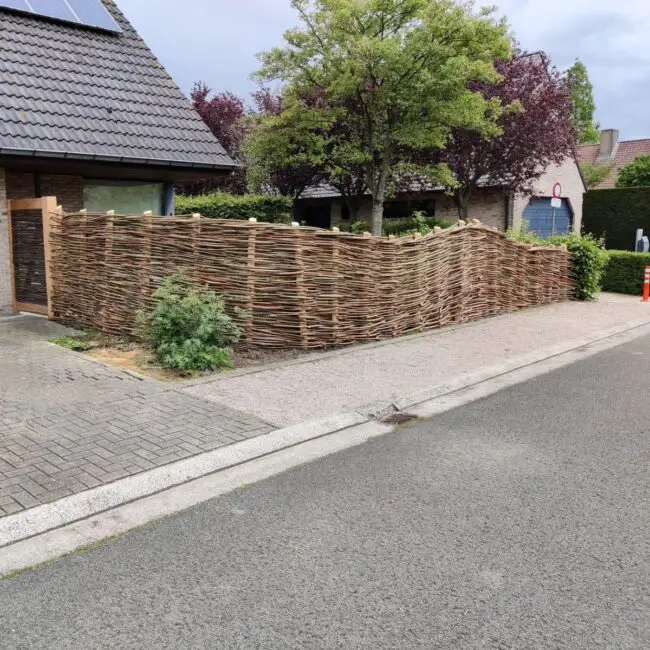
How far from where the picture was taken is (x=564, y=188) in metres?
24.8

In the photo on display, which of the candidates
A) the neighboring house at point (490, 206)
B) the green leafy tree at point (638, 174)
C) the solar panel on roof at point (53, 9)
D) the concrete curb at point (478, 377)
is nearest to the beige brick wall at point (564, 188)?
the neighboring house at point (490, 206)

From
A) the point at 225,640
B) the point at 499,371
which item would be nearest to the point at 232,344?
the point at 499,371

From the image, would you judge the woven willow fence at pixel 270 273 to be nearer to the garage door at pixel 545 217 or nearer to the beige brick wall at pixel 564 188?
the beige brick wall at pixel 564 188

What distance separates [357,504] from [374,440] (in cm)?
129

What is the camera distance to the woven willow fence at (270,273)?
24.9ft

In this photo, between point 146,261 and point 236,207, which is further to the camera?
point 236,207

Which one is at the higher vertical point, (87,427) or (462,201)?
(462,201)

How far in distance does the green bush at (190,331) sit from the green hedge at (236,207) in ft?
33.9

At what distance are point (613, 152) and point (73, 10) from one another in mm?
43068

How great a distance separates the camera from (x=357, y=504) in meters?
3.84

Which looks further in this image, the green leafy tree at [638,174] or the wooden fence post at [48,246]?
the green leafy tree at [638,174]

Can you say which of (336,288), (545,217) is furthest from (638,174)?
(336,288)

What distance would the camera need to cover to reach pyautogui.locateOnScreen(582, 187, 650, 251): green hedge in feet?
79.8

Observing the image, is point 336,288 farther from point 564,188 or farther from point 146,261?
point 564,188
